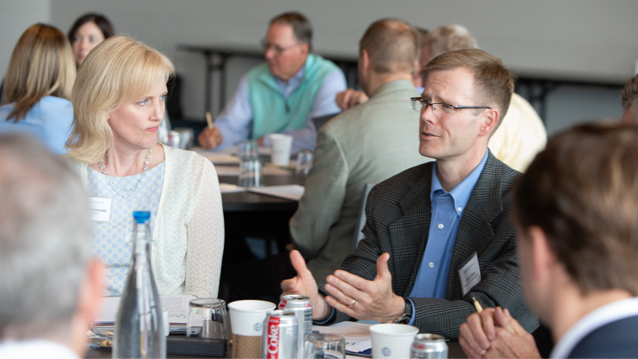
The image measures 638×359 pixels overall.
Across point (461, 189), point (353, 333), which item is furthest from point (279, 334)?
point (461, 189)

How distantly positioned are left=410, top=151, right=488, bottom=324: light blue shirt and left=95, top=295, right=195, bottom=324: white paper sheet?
674mm

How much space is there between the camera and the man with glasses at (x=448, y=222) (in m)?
1.55

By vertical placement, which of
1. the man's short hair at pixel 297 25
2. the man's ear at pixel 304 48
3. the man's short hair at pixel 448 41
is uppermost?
the man's short hair at pixel 297 25

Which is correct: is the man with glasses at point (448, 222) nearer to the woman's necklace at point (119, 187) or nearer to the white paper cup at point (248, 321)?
the white paper cup at point (248, 321)

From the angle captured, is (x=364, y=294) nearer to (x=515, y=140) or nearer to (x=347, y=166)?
(x=347, y=166)

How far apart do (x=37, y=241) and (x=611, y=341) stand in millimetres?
696

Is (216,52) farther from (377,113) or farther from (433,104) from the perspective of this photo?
(433,104)

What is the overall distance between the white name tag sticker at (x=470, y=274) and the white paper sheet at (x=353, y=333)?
0.31m

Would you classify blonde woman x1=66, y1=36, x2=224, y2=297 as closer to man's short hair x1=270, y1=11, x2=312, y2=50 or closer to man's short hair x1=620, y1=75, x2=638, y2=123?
man's short hair x1=620, y1=75, x2=638, y2=123

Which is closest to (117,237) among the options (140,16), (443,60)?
(443,60)

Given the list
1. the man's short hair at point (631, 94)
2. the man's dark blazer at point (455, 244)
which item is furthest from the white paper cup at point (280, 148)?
the man's short hair at point (631, 94)

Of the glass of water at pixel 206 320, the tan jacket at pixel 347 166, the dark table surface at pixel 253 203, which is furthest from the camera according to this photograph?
the dark table surface at pixel 253 203

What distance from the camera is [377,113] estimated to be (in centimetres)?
255

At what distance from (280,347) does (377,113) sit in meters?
1.61
